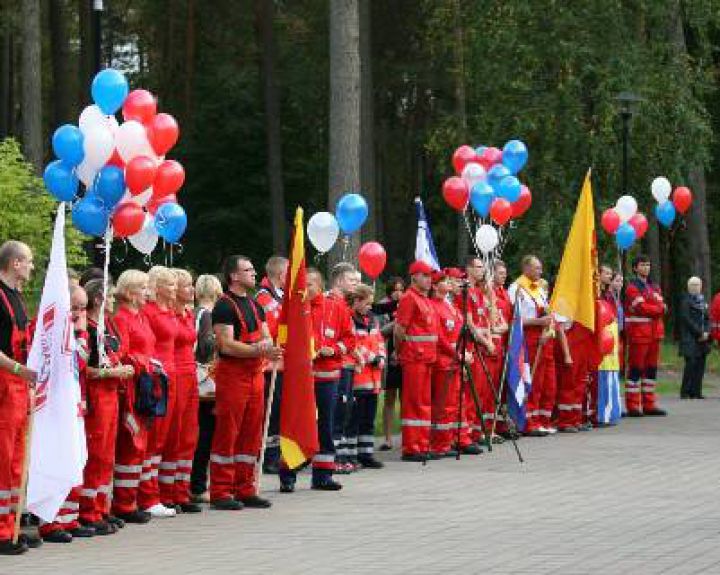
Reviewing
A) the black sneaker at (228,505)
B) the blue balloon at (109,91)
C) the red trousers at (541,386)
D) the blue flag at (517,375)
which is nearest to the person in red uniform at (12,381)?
the black sneaker at (228,505)

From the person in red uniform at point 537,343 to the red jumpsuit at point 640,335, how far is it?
2742 millimetres

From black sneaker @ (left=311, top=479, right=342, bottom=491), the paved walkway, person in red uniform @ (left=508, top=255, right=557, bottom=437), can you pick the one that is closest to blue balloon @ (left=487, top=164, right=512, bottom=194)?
person in red uniform @ (left=508, top=255, right=557, bottom=437)

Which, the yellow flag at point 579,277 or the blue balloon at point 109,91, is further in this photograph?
the yellow flag at point 579,277

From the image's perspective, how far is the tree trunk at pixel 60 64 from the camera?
4494 cm

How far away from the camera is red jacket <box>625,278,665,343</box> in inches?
1037

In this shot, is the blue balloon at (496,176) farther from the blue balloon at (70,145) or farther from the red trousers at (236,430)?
the red trousers at (236,430)

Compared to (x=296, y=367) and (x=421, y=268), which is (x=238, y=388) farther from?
(x=421, y=268)

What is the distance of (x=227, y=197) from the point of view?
55.2 metres

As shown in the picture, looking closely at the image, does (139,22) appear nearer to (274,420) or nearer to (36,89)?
(36,89)

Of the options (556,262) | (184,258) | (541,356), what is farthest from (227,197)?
(541,356)

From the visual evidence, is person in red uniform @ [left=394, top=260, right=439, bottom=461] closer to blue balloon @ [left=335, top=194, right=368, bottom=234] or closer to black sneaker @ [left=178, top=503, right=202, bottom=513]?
blue balloon @ [left=335, top=194, right=368, bottom=234]

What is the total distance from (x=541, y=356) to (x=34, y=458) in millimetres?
11024

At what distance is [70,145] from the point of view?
17.0 m

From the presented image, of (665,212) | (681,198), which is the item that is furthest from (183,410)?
(681,198)
